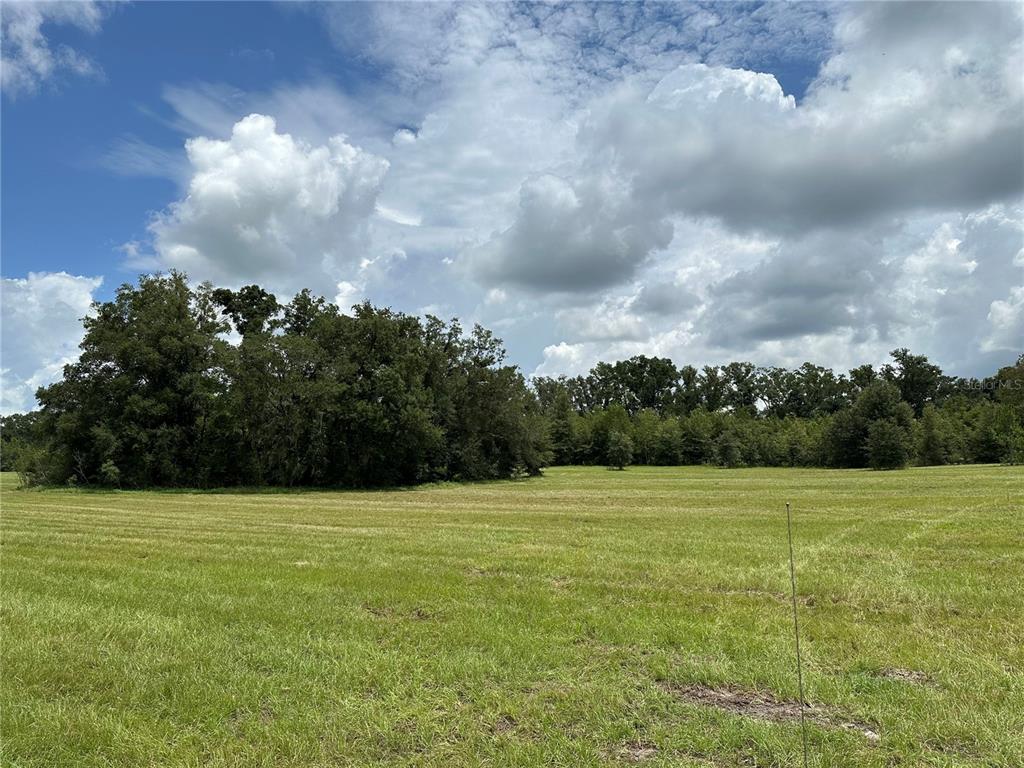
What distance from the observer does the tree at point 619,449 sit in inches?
3233

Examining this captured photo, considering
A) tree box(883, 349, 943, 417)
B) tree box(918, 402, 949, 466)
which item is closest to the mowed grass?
tree box(918, 402, 949, 466)

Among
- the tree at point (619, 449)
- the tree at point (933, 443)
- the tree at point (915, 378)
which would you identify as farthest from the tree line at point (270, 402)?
the tree at point (915, 378)

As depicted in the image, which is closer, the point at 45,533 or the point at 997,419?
the point at 45,533

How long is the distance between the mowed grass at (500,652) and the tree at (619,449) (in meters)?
69.2

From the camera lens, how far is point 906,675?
564cm

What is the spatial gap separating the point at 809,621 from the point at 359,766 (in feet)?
17.4

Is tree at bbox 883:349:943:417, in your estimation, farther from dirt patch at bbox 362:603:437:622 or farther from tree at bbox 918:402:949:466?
dirt patch at bbox 362:603:437:622

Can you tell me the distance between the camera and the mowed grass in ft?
14.6

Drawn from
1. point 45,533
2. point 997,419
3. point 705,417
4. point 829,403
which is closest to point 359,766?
point 45,533

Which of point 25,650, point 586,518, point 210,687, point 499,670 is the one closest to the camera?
point 210,687

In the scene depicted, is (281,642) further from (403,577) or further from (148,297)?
(148,297)

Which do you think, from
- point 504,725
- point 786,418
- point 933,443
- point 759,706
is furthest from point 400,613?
point 786,418

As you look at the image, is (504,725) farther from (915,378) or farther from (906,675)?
(915,378)

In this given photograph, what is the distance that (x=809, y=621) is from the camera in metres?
7.31
